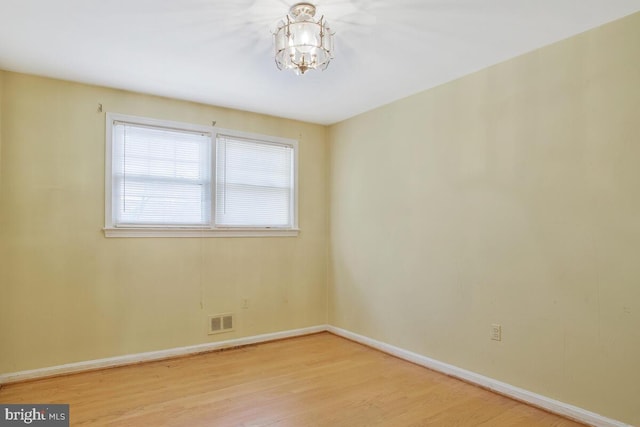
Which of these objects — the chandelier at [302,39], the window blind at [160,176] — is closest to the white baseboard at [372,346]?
the window blind at [160,176]

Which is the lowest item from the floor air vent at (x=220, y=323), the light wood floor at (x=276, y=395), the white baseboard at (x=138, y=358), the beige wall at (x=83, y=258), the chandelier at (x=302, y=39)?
the light wood floor at (x=276, y=395)

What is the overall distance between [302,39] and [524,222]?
1973mm

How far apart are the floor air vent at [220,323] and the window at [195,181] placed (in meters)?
0.84

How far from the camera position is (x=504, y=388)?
113 inches

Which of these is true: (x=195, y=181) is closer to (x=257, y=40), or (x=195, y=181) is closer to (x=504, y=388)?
(x=257, y=40)

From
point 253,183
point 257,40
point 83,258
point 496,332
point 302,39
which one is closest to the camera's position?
point 302,39

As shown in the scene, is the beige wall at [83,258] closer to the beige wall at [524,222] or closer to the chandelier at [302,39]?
the beige wall at [524,222]

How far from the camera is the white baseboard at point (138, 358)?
10.1 feet

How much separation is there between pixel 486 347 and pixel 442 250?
32.9 inches

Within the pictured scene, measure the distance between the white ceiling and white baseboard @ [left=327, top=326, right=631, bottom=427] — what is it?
2415 mm

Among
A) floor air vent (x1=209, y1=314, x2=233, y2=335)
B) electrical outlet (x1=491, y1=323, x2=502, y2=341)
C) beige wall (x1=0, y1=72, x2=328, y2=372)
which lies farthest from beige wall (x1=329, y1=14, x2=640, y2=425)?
beige wall (x1=0, y1=72, x2=328, y2=372)

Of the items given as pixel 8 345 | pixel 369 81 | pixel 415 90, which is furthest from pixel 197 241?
pixel 415 90

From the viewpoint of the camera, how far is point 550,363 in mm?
2627

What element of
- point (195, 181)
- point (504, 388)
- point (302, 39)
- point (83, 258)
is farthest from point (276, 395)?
point (302, 39)
